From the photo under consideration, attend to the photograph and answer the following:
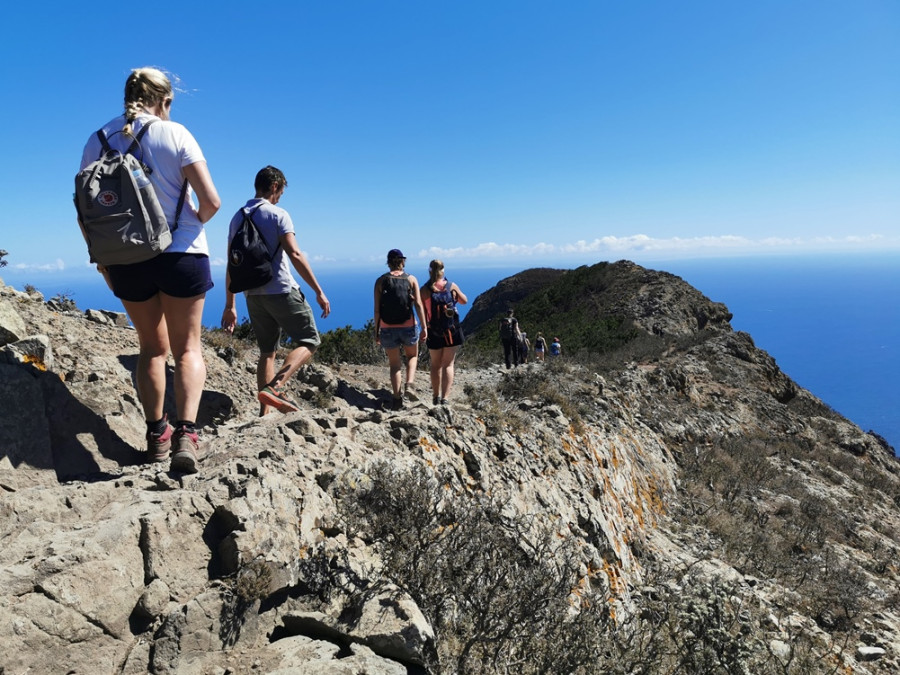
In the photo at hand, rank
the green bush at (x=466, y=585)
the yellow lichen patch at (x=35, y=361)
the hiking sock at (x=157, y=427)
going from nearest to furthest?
the green bush at (x=466, y=585) < the hiking sock at (x=157, y=427) < the yellow lichen patch at (x=35, y=361)

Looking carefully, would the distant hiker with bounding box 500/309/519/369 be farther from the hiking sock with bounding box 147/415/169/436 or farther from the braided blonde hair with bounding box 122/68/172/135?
the braided blonde hair with bounding box 122/68/172/135

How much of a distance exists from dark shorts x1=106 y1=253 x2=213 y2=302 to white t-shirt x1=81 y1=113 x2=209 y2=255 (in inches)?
2.5

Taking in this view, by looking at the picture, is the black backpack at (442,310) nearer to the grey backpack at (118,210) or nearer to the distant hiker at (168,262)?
the distant hiker at (168,262)

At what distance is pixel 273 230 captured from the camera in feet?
14.0

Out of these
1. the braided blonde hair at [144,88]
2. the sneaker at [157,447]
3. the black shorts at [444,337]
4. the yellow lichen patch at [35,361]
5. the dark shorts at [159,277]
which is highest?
the braided blonde hair at [144,88]

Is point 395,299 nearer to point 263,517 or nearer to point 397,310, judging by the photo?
point 397,310

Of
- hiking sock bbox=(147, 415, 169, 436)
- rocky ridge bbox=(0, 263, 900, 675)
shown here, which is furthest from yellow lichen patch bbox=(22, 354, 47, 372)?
hiking sock bbox=(147, 415, 169, 436)

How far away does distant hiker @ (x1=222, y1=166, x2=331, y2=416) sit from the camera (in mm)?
4270

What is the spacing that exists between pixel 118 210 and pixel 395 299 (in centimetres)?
326

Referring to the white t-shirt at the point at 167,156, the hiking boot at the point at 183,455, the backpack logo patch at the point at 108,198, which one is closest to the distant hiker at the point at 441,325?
the hiking boot at the point at 183,455

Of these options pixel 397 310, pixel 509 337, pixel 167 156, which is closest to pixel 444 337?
pixel 397 310

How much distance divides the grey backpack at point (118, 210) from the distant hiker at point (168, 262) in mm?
90

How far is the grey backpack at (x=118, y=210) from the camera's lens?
2.73 meters

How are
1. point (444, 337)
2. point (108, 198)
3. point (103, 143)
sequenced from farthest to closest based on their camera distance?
1. point (444, 337)
2. point (103, 143)
3. point (108, 198)
